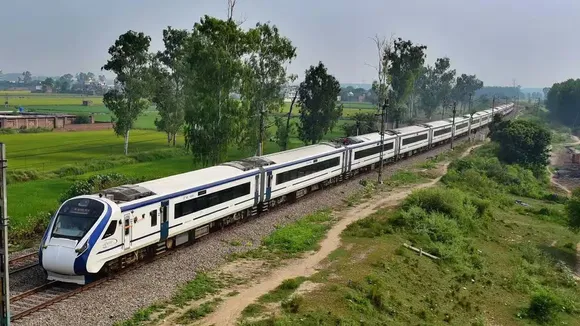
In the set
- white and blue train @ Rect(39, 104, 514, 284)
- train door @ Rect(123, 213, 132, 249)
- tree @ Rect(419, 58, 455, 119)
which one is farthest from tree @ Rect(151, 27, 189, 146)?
tree @ Rect(419, 58, 455, 119)

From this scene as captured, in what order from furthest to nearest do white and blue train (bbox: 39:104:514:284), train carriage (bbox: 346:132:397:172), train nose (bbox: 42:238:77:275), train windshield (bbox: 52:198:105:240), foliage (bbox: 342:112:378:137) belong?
foliage (bbox: 342:112:378:137) < train carriage (bbox: 346:132:397:172) < train windshield (bbox: 52:198:105:240) < white and blue train (bbox: 39:104:514:284) < train nose (bbox: 42:238:77:275)

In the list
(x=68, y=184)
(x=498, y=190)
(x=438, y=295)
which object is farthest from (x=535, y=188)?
(x=68, y=184)

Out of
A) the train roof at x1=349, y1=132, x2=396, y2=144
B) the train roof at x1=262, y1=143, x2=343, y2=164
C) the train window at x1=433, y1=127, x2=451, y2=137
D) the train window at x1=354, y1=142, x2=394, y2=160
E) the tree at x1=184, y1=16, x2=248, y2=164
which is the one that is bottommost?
the train window at x1=354, y1=142, x2=394, y2=160

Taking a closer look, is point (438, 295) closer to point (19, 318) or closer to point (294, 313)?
point (294, 313)

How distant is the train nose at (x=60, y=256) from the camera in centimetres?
1795

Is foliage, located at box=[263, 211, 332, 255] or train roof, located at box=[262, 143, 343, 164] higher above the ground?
train roof, located at box=[262, 143, 343, 164]

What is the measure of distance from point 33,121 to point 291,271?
7556 centimetres

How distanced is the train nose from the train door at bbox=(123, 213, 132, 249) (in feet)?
6.27

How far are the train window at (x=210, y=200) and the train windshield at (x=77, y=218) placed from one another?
13.4 feet

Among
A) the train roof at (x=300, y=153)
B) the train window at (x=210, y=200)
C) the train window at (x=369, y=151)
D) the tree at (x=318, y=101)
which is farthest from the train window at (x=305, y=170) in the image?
the tree at (x=318, y=101)

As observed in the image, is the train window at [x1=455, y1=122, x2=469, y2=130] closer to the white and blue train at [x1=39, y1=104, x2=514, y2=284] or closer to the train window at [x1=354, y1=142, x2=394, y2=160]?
the train window at [x1=354, y1=142, x2=394, y2=160]

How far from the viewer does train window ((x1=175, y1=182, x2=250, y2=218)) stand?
22.9 meters

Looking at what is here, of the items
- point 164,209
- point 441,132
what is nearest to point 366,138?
point 441,132

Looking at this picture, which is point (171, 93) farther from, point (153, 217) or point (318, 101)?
point (153, 217)
